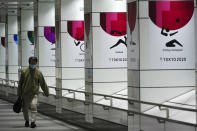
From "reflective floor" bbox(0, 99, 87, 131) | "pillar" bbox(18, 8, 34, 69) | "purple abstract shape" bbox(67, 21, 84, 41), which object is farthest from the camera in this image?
"pillar" bbox(18, 8, 34, 69)

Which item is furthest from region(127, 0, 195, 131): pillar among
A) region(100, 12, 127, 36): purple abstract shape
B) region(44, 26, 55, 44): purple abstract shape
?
region(44, 26, 55, 44): purple abstract shape

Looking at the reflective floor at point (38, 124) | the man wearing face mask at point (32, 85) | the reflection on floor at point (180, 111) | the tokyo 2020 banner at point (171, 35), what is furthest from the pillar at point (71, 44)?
the reflection on floor at point (180, 111)

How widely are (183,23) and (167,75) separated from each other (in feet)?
3.83

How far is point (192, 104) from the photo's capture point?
11.1 m

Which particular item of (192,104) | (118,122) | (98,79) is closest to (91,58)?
(98,79)

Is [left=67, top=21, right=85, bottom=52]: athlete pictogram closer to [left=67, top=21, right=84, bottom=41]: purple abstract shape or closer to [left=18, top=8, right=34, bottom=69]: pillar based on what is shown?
[left=67, top=21, right=84, bottom=41]: purple abstract shape

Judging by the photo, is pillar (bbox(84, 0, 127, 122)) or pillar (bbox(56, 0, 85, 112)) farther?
pillar (bbox(56, 0, 85, 112))

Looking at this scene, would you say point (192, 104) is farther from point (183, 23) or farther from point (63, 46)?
point (63, 46)

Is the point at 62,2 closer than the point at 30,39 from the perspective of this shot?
Yes

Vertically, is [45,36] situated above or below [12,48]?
above

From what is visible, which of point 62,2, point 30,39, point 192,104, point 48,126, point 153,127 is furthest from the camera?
point 30,39

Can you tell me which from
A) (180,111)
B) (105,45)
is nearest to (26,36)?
(105,45)

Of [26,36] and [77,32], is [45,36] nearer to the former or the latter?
[77,32]

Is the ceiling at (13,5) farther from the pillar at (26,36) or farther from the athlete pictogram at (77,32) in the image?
the athlete pictogram at (77,32)
